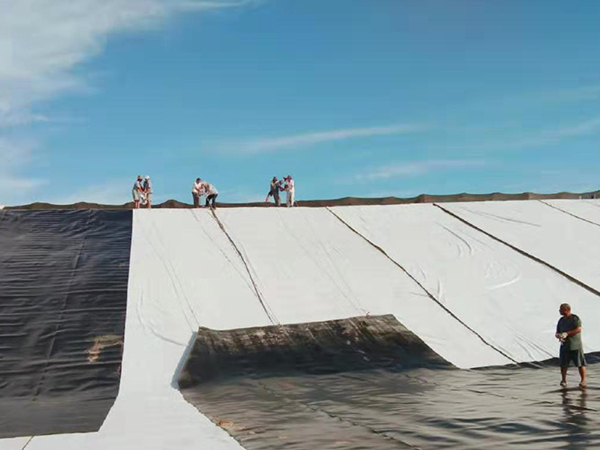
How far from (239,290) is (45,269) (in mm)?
4801

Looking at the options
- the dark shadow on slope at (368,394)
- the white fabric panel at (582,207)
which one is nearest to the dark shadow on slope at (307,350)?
the dark shadow on slope at (368,394)

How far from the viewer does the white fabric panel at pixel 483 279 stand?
14242 millimetres

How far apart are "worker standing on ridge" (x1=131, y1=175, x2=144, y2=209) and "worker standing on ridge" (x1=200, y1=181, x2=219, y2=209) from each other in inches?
90.4

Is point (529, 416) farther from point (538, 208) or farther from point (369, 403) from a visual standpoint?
point (538, 208)

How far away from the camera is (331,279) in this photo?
15992 millimetres

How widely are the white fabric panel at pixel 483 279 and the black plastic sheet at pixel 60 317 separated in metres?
7.15

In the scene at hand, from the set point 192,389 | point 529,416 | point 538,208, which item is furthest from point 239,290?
point 538,208

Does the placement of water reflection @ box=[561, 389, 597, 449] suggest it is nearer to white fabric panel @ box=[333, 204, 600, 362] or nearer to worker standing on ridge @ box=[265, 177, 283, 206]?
white fabric panel @ box=[333, 204, 600, 362]

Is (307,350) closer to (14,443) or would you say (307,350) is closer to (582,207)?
(14,443)

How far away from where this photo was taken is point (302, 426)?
778 cm

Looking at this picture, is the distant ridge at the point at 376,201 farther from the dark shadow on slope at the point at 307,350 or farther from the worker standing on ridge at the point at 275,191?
the dark shadow on slope at the point at 307,350

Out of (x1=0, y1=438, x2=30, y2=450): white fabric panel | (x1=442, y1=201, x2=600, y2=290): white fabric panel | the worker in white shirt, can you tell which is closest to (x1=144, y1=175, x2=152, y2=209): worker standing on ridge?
the worker in white shirt

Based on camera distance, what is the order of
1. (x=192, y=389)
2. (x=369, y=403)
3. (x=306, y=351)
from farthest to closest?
1. (x=306, y=351)
2. (x=192, y=389)
3. (x=369, y=403)

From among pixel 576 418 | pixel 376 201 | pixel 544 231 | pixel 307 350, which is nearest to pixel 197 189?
pixel 376 201
